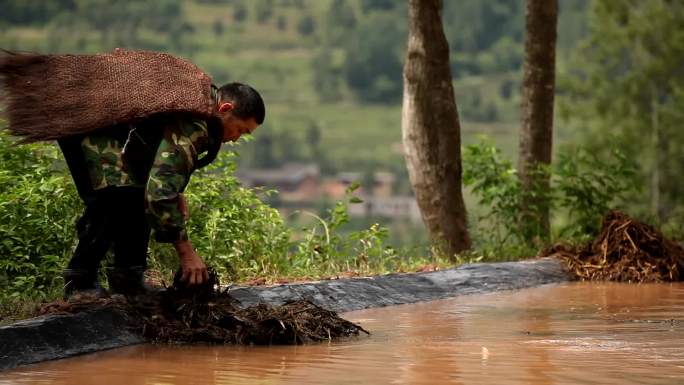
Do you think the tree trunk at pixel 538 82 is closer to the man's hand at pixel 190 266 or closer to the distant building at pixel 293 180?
the man's hand at pixel 190 266

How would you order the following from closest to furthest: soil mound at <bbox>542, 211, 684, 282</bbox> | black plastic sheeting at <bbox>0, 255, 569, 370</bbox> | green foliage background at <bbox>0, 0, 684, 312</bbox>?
black plastic sheeting at <bbox>0, 255, 569, 370</bbox> → green foliage background at <bbox>0, 0, 684, 312</bbox> → soil mound at <bbox>542, 211, 684, 282</bbox>

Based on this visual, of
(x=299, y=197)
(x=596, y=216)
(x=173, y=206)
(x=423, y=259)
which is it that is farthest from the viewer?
(x=299, y=197)

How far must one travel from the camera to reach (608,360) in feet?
22.6

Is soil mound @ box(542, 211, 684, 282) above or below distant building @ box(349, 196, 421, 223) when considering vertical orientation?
below

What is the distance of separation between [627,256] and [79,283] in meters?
5.99

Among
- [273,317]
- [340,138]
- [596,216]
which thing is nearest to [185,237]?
[273,317]

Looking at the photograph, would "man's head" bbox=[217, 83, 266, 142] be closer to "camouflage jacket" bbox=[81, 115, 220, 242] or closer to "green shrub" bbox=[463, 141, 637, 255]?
"camouflage jacket" bbox=[81, 115, 220, 242]

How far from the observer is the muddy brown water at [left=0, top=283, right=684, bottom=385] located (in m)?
6.39

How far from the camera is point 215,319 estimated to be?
7.87m

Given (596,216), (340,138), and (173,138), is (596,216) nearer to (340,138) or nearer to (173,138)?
(173,138)

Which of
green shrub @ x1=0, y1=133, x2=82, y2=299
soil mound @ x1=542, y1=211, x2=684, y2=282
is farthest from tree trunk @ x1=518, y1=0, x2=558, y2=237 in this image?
green shrub @ x1=0, y1=133, x2=82, y2=299

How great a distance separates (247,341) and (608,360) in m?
2.08

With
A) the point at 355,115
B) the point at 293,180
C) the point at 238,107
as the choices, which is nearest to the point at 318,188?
the point at 293,180

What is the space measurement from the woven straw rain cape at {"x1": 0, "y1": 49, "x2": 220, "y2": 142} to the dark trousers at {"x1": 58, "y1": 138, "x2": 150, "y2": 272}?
178 millimetres
